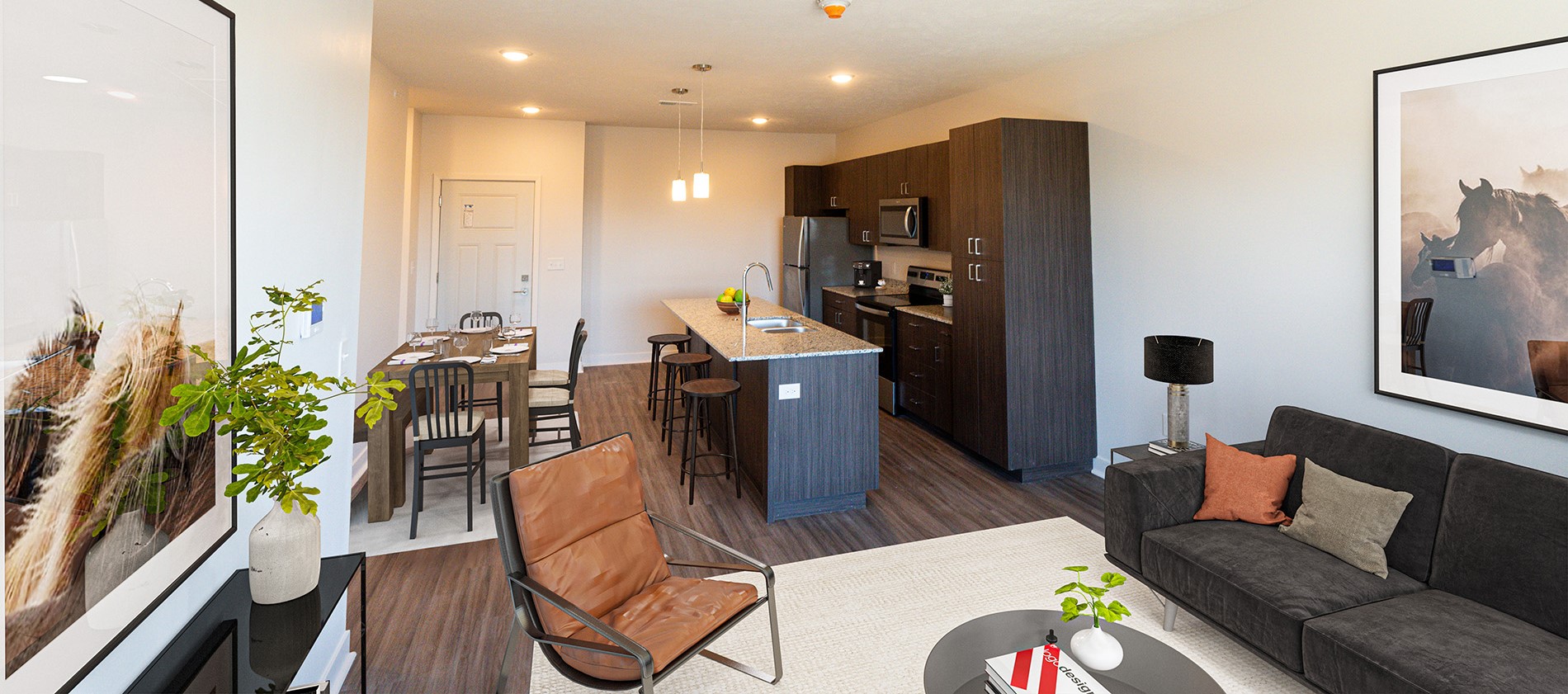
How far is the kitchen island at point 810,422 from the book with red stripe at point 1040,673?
82.6 inches

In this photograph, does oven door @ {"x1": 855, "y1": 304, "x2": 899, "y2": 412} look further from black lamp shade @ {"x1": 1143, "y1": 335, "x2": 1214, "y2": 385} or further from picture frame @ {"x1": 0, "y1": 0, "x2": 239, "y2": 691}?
picture frame @ {"x1": 0, "y1": 0, "x2": 239, "y2": 691}

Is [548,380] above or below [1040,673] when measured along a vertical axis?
→ above

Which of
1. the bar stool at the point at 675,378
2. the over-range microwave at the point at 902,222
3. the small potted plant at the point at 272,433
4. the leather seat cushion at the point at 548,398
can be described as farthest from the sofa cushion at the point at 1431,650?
the over-range microwave at the point at 902,222

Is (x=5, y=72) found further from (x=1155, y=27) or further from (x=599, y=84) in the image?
(x=599, y=84)

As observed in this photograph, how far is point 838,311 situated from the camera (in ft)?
23.3

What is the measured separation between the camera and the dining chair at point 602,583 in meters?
1.95

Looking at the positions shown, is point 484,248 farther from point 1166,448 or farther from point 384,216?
point 1166,448

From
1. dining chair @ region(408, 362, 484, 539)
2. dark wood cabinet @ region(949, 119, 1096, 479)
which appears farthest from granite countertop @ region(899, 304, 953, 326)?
dining chair @ region(408, 362, 484, 539)

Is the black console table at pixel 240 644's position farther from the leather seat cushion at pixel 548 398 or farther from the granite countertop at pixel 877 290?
the granite countertop at pixel 877 290

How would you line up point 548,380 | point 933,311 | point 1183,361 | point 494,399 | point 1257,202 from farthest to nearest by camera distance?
point 933,311 → point 494,399 → point 548,380 → point 1257,202 → point 1183,361

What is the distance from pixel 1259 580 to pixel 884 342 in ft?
13.1

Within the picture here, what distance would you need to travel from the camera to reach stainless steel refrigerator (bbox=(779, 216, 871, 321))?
7562 mm

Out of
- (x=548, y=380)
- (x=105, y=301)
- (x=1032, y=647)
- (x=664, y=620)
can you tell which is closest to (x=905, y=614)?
(x=1032, y=647)

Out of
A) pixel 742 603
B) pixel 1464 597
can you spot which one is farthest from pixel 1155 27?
pixel 742 603
